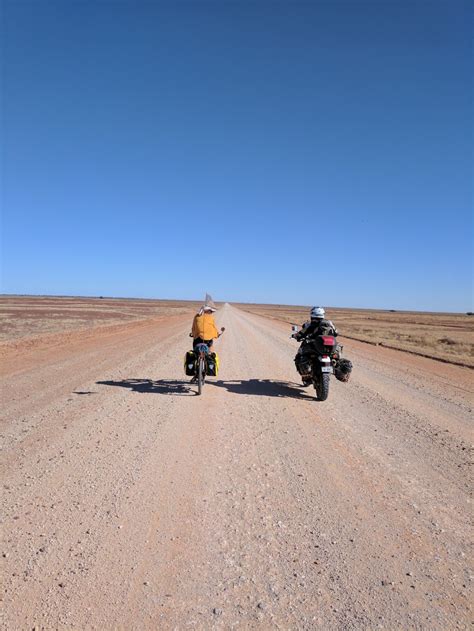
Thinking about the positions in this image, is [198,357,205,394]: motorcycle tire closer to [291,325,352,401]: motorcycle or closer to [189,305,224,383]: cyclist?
[189,305,224,383]: cyclist

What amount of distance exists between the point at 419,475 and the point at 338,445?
1215 millimetres

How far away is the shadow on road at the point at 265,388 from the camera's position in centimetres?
970

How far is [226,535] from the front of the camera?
3699 mm

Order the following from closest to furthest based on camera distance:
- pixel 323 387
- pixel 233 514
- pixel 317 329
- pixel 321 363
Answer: pixel 233 514 < pixel 323 387 < pixel 321 363 < pixel 317 329

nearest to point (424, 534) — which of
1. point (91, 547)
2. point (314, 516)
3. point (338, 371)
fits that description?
point (314, 516)

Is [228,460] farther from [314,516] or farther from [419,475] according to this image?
[419,475]

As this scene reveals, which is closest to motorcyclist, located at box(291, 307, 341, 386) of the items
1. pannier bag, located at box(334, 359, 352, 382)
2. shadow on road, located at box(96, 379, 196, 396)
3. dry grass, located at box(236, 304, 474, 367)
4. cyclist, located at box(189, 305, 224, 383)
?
pannier bag, located at box(334, 359, 352, 382)

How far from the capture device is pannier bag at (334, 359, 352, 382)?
9711mm

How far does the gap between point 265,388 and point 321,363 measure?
5.35 feet

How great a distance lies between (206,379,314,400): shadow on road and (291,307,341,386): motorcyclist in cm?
36

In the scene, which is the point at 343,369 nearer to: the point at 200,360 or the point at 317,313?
the point at 317,313

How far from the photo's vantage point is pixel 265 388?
10.3m

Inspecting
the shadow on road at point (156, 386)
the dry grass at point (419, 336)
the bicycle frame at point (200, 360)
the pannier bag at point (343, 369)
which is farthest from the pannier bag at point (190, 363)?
the dry grass at point (419, 336)

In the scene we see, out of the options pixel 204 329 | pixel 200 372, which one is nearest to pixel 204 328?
pixel 204 329
